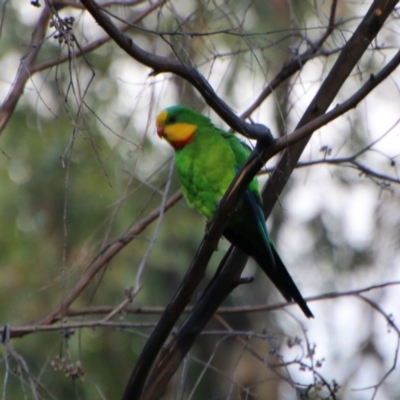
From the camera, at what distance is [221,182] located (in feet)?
9.22

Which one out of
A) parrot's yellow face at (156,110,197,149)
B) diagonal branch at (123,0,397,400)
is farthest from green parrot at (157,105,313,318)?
diagonal branch at (123,0,397,400)

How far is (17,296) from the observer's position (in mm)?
6000

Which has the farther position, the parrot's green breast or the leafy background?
the leafy background

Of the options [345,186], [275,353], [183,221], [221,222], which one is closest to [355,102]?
[221,222]

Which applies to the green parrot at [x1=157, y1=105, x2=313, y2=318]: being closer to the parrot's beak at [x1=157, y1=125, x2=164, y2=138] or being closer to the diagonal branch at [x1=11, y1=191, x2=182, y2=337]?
the parrot's beak at [x1=157, y1=125, x2=164, y2=138]

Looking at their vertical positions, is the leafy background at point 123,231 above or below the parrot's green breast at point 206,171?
above

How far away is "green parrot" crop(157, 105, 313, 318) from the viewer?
271cm

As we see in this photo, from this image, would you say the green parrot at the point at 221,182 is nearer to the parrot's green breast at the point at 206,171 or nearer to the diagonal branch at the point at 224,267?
the parrot's green breast at the point at 206,171

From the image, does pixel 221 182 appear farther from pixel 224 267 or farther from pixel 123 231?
pixel 123 231

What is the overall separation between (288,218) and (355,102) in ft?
19.7

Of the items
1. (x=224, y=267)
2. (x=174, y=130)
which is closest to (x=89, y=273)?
(x=224, y=267)

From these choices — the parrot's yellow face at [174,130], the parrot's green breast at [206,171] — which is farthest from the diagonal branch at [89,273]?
the parrot's yellow face at [174,130]

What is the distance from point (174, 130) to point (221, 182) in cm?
39

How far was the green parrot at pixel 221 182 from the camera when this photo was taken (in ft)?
8.89
